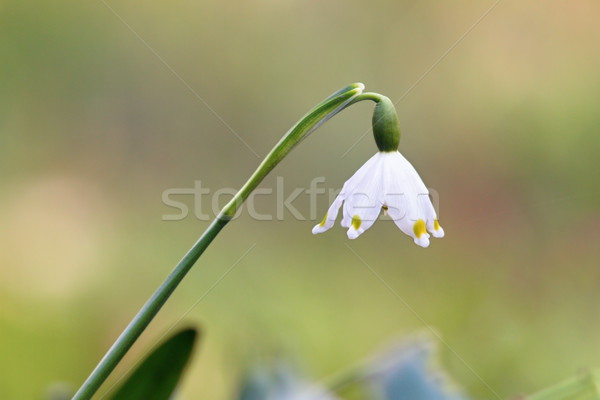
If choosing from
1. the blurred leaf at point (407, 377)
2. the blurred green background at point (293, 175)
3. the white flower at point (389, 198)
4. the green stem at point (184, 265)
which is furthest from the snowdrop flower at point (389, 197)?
the blurred green background at point (293, 175)

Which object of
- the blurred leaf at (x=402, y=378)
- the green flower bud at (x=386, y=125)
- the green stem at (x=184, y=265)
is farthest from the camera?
the blurred leaf at (x=402, y=378)

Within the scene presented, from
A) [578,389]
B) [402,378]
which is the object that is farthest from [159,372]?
[578,389]

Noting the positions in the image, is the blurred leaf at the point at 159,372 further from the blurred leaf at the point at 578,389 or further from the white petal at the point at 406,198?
the blurred leaf at the point at 578,389

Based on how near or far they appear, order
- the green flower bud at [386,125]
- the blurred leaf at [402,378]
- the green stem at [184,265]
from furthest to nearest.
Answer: the blurred leaf at [402,378], the green flower bud at [386,125], the green stem at [184,265]

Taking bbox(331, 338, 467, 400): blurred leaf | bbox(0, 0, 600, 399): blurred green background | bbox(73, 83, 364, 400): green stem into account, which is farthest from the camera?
bbox(0, 0, 600, 399): blurred green background

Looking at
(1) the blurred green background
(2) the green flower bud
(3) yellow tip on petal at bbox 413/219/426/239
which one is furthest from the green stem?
(1) the blurred green background

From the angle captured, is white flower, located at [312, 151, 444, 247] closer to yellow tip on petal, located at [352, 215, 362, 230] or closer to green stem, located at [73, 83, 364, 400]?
yellow tip on petal, located at [352, 215, 362, 230]

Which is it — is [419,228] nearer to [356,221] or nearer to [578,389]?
[356,221]

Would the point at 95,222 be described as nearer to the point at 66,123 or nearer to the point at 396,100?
the point at 66,123
